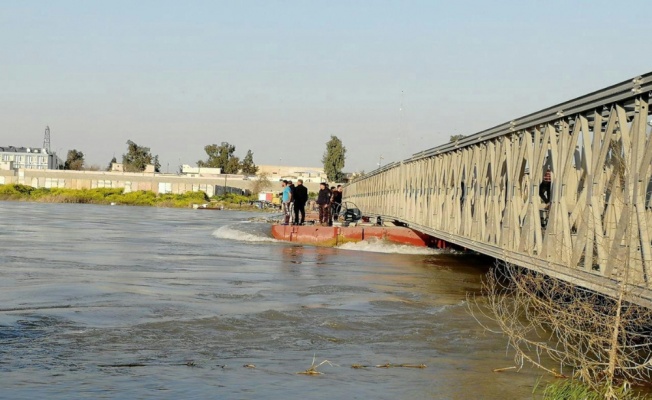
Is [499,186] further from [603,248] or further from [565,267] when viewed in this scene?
[603,248]

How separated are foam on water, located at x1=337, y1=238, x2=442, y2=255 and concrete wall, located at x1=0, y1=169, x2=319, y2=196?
10694 centimetres

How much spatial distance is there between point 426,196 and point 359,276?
571cm

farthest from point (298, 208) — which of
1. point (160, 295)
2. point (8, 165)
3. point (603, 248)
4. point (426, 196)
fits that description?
point (8, 165)

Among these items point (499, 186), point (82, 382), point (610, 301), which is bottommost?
point (82, 382)

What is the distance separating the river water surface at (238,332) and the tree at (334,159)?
5045 inches

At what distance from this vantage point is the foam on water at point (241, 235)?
117 feet

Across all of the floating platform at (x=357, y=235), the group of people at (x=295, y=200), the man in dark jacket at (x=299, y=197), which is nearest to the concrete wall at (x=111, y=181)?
the group of people at (x=295, y=200)

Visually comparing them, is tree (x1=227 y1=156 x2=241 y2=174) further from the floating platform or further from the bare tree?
the bare tree

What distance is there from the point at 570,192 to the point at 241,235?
2522 centimetres

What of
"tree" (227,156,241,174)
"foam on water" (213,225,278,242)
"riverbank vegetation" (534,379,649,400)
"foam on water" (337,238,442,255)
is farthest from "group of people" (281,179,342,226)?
"tree" (227,156,241,174)

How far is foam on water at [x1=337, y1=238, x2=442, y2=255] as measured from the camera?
31656 mm

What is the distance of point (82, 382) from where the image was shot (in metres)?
10.0

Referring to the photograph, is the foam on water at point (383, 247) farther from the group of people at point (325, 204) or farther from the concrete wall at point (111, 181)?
the concrete wall at point (111, 181)

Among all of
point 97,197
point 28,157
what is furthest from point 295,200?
point 28,157
